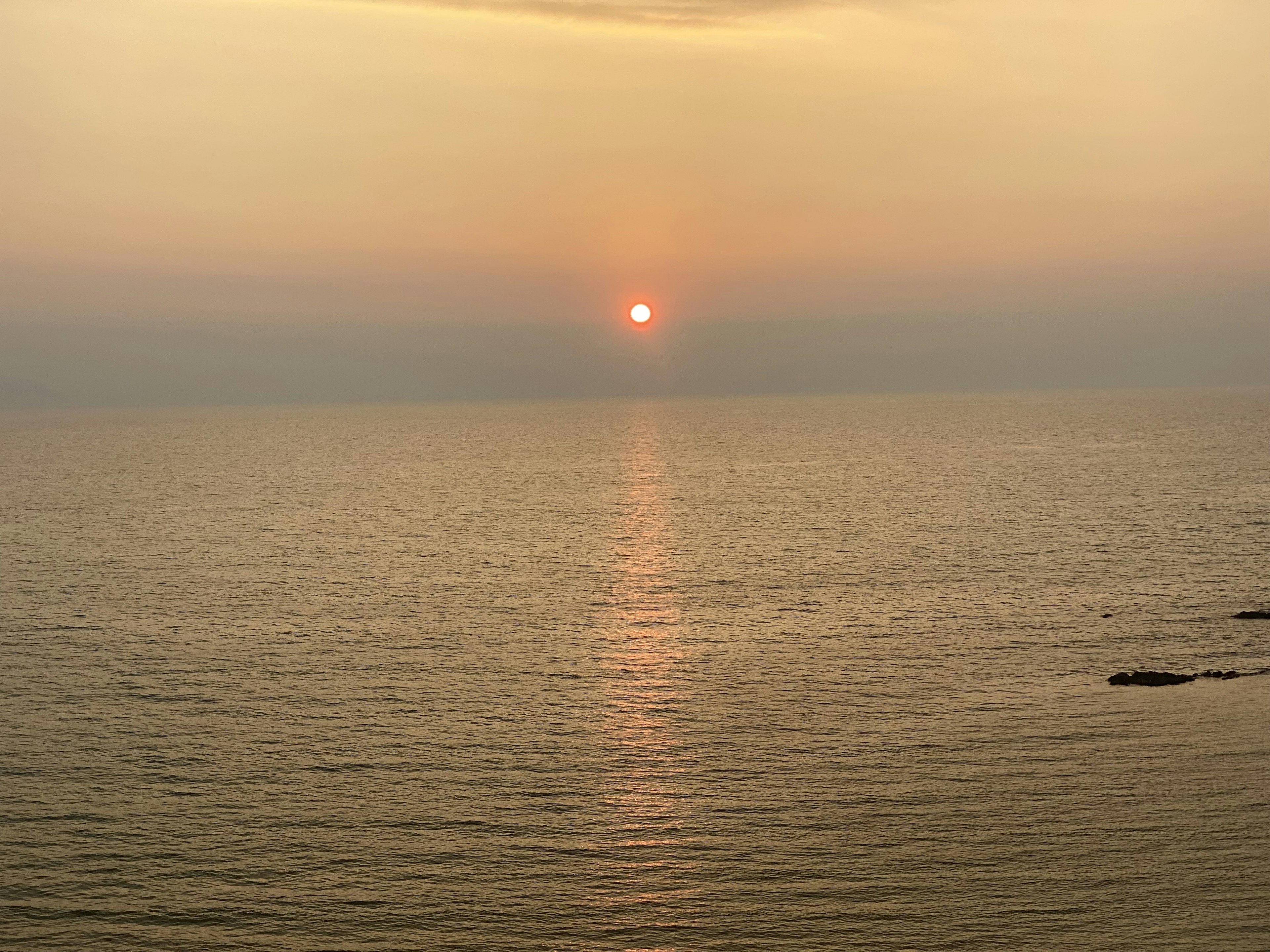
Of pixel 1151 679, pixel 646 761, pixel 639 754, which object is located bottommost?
pixel 646 761

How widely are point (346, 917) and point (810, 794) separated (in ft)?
71.2

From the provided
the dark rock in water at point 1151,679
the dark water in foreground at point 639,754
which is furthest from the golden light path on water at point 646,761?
the dark rock in water at point 1151,679

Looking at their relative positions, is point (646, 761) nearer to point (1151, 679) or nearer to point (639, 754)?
point (639, 754)

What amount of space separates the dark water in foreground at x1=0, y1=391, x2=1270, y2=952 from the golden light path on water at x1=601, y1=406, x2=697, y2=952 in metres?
0.22

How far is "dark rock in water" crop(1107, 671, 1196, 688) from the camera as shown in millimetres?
71375

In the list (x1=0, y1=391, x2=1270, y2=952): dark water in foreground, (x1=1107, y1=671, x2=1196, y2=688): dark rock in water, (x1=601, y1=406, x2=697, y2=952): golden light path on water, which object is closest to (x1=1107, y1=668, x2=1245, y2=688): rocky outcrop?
(x1=1107, y1=671, x2=1196, y2=688): dark rock in water

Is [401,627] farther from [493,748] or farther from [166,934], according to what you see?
[166,934]

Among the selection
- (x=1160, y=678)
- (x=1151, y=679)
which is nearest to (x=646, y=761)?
(x=1151, y=679)

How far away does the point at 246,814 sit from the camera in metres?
53.2

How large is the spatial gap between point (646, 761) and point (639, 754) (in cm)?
100

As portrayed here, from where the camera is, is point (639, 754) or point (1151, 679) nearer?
point (639, 754)

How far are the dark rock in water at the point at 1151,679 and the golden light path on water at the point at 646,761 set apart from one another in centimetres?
2664

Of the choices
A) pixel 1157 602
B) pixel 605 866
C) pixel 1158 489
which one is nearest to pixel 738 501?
pixel 1158 489

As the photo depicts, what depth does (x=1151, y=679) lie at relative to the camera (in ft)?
236
